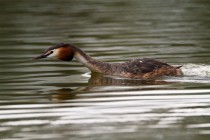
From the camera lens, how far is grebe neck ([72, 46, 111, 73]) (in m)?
14.9

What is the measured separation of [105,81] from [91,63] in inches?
31.3

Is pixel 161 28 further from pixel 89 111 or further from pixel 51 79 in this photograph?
pixel 89 111

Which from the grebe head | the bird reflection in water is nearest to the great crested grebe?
the grebe head

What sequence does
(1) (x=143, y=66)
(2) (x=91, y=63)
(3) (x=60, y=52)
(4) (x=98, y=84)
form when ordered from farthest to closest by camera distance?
1. (2) (x=91, y=63)
2. (3) (x=60, y=52)
3. (1) (x=143, y=66)
4. (4) (x=98, y=84)

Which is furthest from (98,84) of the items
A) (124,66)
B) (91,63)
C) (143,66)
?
(91,63)

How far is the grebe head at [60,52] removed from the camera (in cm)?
1456

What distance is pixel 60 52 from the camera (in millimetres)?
14648

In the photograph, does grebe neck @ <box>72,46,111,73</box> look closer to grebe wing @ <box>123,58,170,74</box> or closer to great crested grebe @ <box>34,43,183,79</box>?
great crested grebe @ <box>34,43,183,79</box>

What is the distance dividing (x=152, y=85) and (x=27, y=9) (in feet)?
50.4

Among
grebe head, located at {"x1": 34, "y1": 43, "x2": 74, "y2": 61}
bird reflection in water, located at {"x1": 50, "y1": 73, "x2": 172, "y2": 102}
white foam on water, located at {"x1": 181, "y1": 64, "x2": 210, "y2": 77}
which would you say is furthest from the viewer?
grebe head, located at {"x1": 34, "y1": 43, "x2": 74, "y2": 61}

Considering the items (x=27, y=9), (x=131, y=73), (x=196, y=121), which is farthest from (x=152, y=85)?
(x=27, y=9)

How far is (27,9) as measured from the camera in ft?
92.7

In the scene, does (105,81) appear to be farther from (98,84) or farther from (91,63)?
(91,63)

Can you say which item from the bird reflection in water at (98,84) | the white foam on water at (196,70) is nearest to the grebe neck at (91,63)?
the bird reflection in water at (98,84)
